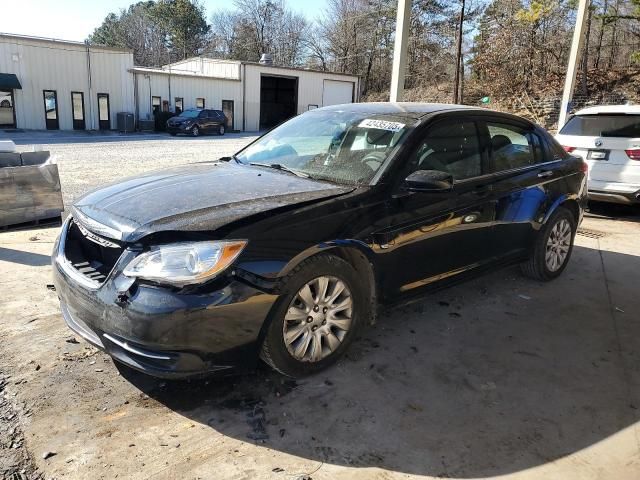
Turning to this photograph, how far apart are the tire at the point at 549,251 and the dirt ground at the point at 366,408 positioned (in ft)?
2.62

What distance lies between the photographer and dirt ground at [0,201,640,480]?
8.27ft

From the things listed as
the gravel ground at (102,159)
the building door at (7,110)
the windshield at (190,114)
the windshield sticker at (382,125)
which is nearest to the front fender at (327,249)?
the windshield sticker at (382,125)

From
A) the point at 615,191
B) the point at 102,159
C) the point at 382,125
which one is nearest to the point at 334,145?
the point at 382,125

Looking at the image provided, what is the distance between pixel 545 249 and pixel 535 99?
25.6m

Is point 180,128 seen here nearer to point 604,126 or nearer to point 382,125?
point 604,126

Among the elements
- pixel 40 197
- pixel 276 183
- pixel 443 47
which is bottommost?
pixel 40 197

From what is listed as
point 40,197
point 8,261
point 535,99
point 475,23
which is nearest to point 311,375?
point 8,261

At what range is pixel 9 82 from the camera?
25844mm

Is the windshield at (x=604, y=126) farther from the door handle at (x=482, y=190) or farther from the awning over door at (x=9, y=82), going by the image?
the awning over door at (x=9, y=82)

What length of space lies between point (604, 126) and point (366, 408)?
678 centimetres

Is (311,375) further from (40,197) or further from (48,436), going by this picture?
(40,197)

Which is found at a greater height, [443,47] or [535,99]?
[443,47]

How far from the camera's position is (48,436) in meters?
2.64

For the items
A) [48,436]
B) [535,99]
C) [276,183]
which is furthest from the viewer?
[535,99]
